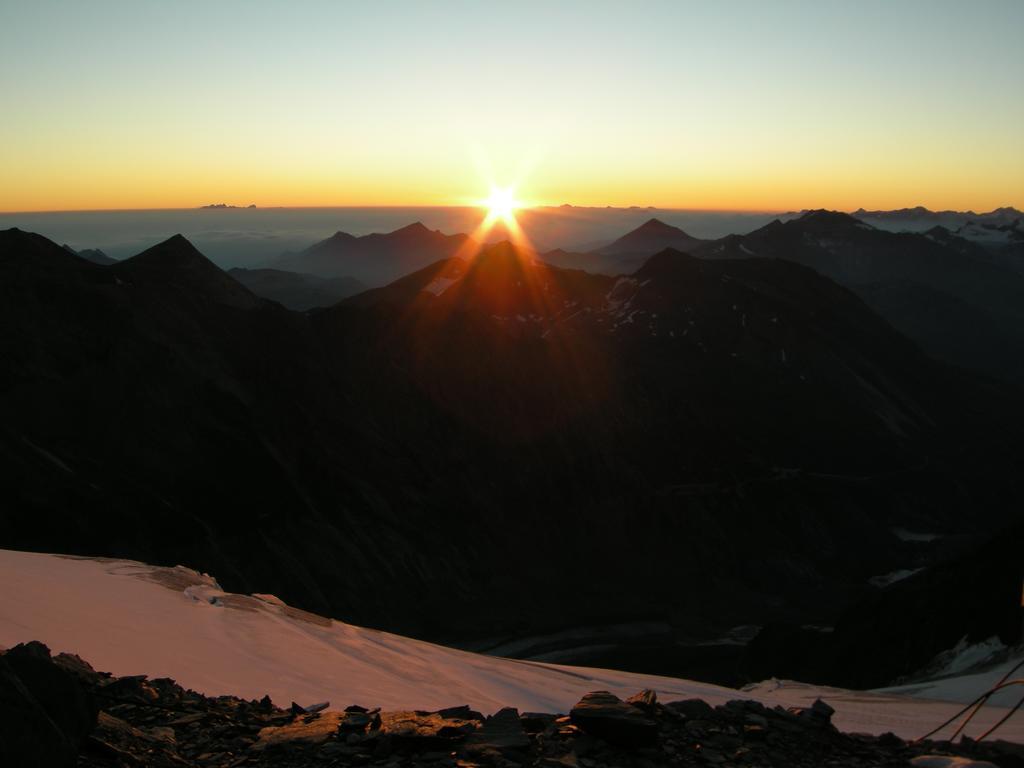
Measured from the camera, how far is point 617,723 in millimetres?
11477

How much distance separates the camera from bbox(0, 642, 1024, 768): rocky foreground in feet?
30.5

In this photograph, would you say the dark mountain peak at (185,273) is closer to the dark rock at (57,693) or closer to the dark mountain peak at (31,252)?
the dark mountain peak at (31,252)

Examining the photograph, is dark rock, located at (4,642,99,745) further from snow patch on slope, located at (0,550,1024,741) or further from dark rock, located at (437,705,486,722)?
snow patch on slope, located at (0,550,1024,741)

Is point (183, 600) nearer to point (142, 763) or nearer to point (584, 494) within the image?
point (142, 763)

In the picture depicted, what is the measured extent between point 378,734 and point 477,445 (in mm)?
73199

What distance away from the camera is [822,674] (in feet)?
155

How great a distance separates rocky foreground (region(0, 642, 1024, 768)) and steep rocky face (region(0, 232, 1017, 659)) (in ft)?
146

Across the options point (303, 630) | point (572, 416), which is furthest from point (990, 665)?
point (572, 416)

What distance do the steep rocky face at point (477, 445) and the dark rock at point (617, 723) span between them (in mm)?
47400

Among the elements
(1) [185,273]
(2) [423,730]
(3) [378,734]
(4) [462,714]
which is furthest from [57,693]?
(1) [185,273]

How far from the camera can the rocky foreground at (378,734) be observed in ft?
30.5

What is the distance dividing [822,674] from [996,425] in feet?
302

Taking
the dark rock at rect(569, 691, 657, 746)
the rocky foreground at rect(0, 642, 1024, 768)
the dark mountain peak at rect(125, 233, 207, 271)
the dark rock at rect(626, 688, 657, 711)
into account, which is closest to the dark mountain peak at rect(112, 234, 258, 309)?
the dark mountain peak at rect(125, 233, 207, 271)

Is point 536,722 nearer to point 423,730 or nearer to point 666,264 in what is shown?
point 423,730
